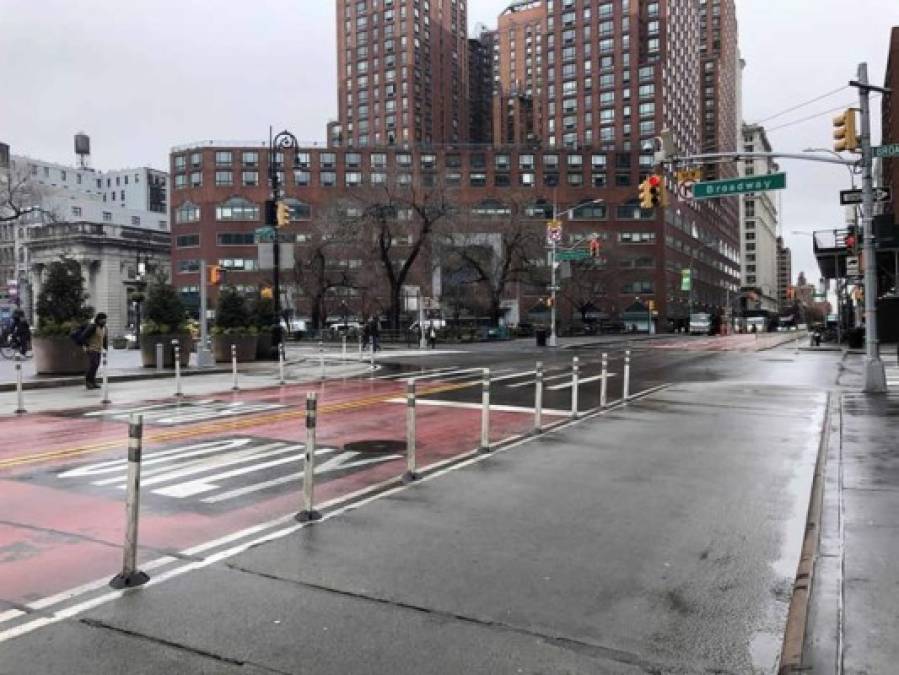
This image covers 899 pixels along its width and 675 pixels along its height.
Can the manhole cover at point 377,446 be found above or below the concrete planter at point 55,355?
below

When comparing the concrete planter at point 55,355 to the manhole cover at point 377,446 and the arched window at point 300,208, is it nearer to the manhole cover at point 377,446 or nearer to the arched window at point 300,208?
the manhole cover at point 377,446

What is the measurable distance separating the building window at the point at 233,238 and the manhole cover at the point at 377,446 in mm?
106956

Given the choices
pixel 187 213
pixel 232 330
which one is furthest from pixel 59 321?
pixel 187 213

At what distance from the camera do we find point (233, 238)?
113750 mm

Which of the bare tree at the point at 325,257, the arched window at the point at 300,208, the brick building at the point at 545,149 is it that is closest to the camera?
the bare tree at the point at 325,257

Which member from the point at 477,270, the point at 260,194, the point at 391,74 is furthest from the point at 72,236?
the point at 391,74

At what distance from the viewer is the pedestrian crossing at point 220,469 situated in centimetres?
774

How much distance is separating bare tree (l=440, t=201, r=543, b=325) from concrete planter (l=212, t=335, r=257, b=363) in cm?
2722

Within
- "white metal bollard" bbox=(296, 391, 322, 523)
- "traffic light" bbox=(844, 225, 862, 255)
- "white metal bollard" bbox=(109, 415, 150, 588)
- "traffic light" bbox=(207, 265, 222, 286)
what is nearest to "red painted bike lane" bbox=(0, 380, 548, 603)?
"white metal bollard" bbox=(109, 415, 150, 588)

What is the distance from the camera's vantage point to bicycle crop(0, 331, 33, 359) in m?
28.0

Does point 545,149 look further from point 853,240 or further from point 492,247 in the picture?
point 853,240

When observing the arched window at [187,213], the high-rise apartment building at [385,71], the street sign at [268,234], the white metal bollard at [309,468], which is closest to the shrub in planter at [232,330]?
the street sign at [268,234]

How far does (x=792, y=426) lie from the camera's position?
1278 centimetres

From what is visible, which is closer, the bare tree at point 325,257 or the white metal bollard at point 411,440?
the white metal bollard at point 411,440
